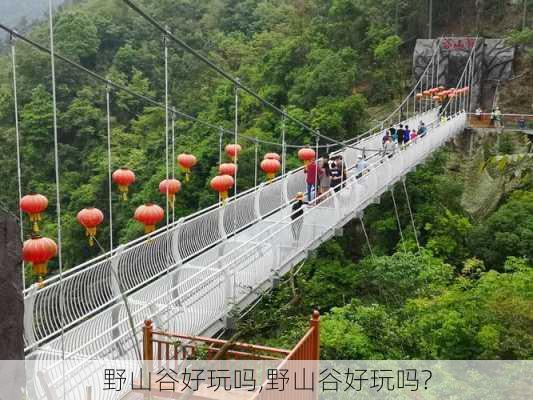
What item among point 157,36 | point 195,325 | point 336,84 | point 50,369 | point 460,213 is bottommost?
point 460,213

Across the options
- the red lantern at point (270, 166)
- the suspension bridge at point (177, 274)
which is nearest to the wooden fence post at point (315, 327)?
the suspension bridge at point (177, 274)

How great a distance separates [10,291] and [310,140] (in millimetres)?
13149

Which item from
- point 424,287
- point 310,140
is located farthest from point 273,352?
point 310,140

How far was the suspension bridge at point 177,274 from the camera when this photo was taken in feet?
12.7

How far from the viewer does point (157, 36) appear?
25812 millimetres

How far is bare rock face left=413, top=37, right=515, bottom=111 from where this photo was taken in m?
18.6

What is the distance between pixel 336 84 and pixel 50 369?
13.8m

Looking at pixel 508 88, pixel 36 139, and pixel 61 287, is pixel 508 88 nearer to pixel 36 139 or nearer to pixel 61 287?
pixel 36 139

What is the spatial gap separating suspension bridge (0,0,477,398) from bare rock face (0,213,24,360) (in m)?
0.63

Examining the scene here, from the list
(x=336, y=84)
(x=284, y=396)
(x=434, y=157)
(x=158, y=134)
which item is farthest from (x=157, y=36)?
(x=284, y=396)

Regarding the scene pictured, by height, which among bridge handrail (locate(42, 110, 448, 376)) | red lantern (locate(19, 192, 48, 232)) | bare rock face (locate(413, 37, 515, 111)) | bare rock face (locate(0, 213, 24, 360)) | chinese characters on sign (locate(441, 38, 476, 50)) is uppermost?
chinese characters on sign (locate(441, 38, 476, 50))

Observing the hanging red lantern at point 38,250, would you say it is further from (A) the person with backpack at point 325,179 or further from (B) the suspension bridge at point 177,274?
(A) the person with backpack at point 325,179

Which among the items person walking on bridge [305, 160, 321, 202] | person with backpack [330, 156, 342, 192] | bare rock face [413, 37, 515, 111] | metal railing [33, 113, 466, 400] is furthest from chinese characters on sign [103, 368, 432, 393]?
bare rock face [413, 37, 515, 111]

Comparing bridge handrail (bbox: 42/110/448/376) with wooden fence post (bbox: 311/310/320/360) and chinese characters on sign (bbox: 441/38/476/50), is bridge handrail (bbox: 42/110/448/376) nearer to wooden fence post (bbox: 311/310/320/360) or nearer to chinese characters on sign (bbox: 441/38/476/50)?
wooden fence post (bbox: 311/310/320/360)
